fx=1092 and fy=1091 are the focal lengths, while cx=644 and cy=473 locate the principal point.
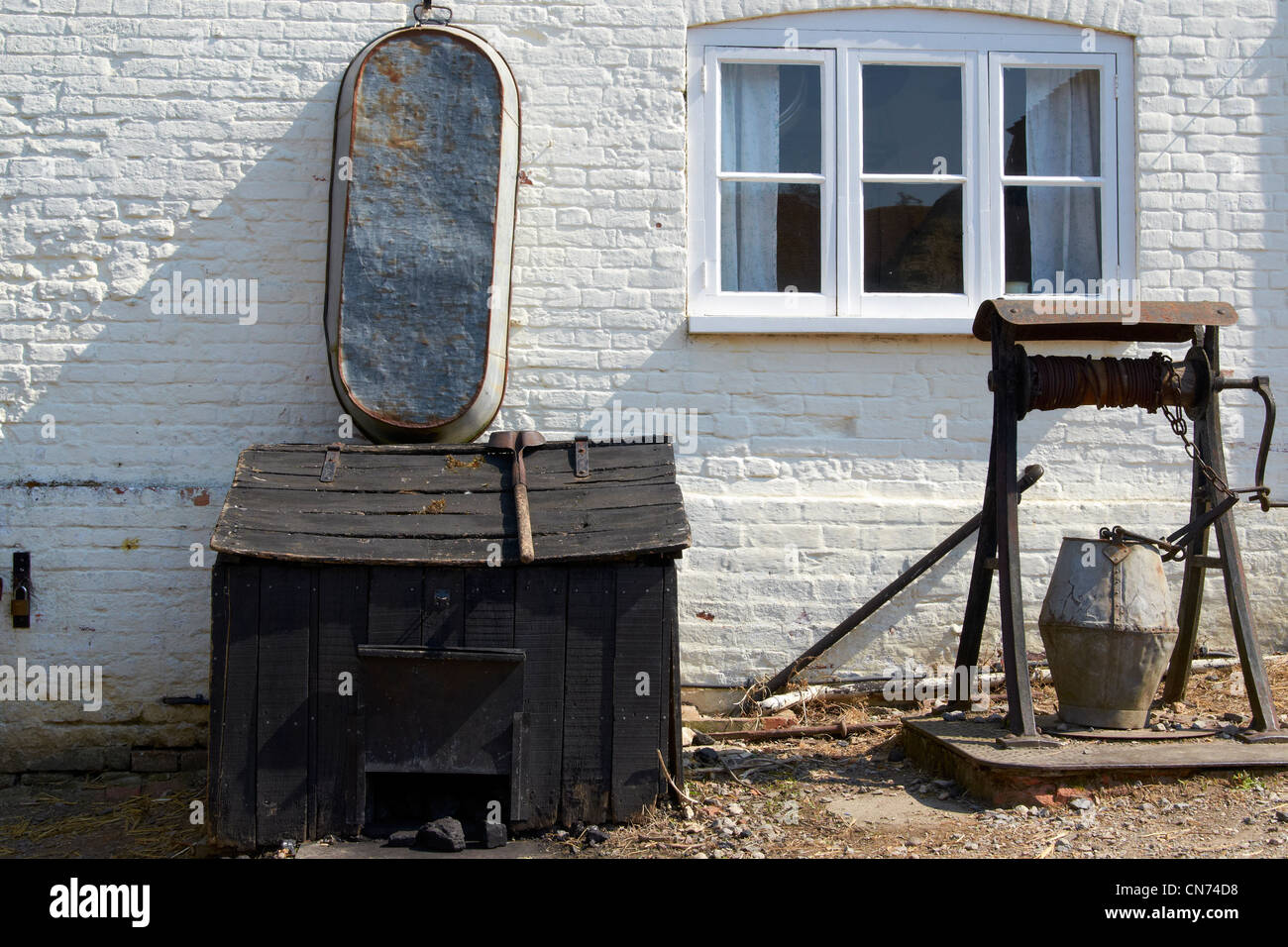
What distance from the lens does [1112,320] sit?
396cm

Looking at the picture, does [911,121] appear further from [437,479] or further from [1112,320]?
[437,479]

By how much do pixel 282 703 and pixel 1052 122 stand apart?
4.52 metres

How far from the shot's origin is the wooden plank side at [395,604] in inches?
148

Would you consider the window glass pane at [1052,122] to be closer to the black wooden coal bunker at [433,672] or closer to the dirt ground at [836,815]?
the dirt ground at [836,815]

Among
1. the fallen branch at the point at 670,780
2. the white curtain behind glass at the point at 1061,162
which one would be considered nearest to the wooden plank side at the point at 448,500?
the fallen branch at the point at 670,780

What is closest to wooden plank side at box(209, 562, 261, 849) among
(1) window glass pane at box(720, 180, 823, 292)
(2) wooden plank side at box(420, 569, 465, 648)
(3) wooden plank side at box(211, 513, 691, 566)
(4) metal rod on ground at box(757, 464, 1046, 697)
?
(3) wooden plank side at box(211, 513, 691, 566)

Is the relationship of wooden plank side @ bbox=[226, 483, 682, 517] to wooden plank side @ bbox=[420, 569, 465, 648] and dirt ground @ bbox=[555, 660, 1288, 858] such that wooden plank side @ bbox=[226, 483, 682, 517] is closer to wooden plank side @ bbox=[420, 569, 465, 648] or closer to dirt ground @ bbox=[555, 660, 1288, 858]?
wooden plank side @ bbox=[420, 569, 465, 648]

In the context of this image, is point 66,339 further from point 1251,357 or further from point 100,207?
point 1251,357

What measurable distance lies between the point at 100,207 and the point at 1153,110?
509 cm

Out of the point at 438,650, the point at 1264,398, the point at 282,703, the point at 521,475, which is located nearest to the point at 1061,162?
the point at 1264,398

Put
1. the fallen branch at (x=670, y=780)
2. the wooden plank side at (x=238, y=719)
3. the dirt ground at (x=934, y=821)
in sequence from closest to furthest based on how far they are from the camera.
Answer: the dirt ground at (x=934, y=821) → the wooden plank side at (x=238, y=719) → the fallen branch at (x=670, y=780)

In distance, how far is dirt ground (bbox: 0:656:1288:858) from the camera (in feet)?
11.7

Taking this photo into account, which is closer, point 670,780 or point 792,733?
point 670,780

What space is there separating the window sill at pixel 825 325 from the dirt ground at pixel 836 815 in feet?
5.88
